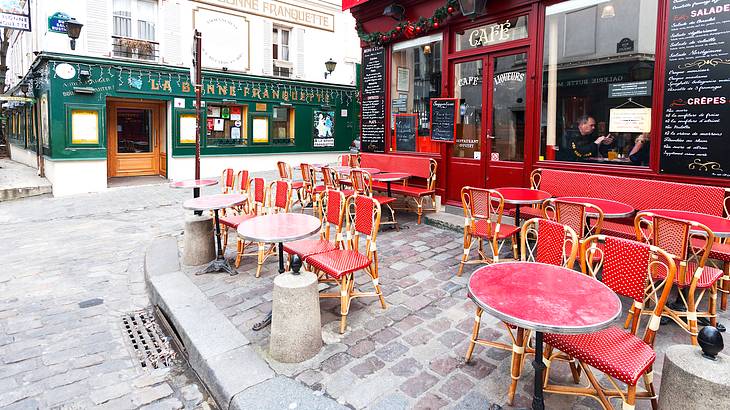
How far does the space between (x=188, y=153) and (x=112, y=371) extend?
11595mm

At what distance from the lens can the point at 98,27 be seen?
1179 cm

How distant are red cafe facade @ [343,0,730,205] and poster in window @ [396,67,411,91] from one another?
0.07 feet

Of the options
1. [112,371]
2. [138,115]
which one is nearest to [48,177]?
[138,115]

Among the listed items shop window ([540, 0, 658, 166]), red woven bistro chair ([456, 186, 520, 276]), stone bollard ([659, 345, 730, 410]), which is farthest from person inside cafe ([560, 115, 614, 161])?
stone bollard ([659, 345, 730, 410])

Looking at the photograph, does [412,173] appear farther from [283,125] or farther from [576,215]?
[283,125]

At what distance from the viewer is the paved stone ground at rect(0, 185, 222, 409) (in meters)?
2.99

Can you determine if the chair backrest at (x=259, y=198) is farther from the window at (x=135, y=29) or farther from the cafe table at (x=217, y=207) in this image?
the window at (x=135, y=29)

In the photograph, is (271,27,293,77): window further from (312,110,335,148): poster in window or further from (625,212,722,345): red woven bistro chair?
(625,212,722,345): red woven bistro chair

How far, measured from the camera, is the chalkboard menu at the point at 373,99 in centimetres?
879

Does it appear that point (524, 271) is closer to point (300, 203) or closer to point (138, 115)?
point (300, 203)

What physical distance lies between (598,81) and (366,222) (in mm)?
3828

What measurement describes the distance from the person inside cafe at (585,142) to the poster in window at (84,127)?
11985 millimetres

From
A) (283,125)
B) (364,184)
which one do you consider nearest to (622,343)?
(364,184)

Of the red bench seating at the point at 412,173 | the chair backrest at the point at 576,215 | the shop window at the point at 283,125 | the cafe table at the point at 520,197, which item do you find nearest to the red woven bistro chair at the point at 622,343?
the chair backrest at the point at 576,215
